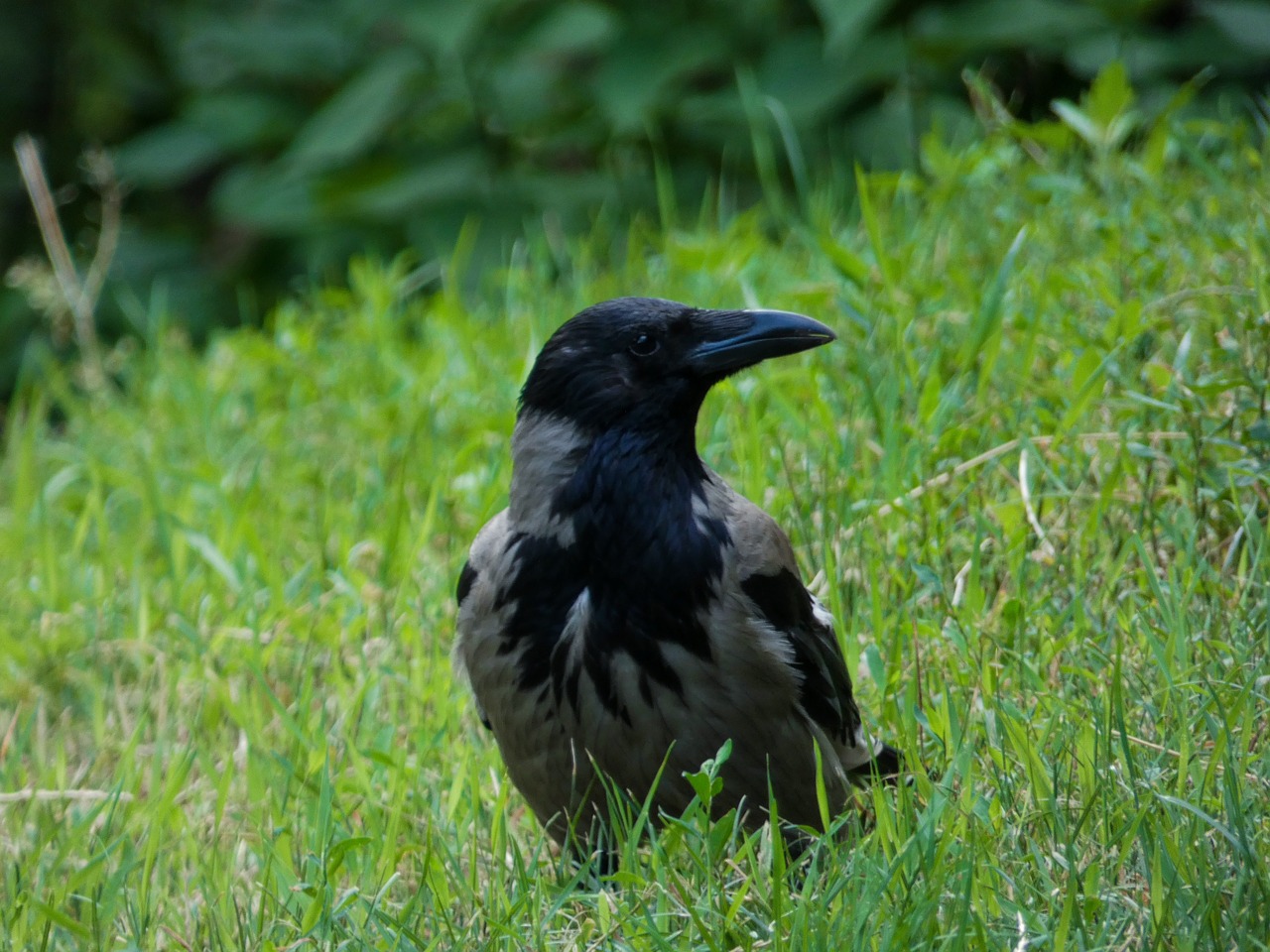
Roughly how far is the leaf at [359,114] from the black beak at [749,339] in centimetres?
326

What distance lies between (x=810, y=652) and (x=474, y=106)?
371 cm

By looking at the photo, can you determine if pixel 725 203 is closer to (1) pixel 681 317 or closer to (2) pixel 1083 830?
(1) pixel 681 317

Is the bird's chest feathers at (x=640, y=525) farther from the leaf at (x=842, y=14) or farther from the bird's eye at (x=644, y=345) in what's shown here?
the leaf at (x=842, y=14)

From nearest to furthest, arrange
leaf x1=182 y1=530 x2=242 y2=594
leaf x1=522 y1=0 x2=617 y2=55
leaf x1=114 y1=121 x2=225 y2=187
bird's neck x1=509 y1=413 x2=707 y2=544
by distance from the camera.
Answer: bird's neck x1=509 y1=413 x2=707 y2=544, leaf x1=182 y1=530 x2=242 y2=594, leaf x1=522 y1=0 x2=617 y2=55, leaf x1=114 y1=121 x2=225 y2=187

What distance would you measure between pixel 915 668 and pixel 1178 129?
218 cm

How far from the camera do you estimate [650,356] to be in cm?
305

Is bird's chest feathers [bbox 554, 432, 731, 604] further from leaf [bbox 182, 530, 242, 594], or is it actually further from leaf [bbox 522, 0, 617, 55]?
leaf [bbox 522, 0, 617, 55]

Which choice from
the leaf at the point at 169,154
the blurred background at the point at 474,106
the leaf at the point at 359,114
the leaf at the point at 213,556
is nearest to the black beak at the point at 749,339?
the leaf at the point at 213,556

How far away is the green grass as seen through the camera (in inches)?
96.6

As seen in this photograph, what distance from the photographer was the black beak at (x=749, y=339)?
3.04 meters

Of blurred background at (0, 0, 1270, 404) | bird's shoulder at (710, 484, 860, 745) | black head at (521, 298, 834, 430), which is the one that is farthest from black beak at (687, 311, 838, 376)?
blurred background at (0, 0, 1270, 404)

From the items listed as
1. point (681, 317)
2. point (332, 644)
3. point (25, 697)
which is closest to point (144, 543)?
point (25, 697)

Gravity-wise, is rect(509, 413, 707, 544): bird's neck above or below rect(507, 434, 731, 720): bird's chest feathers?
above

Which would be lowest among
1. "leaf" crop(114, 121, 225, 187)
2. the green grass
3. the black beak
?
the green grass
